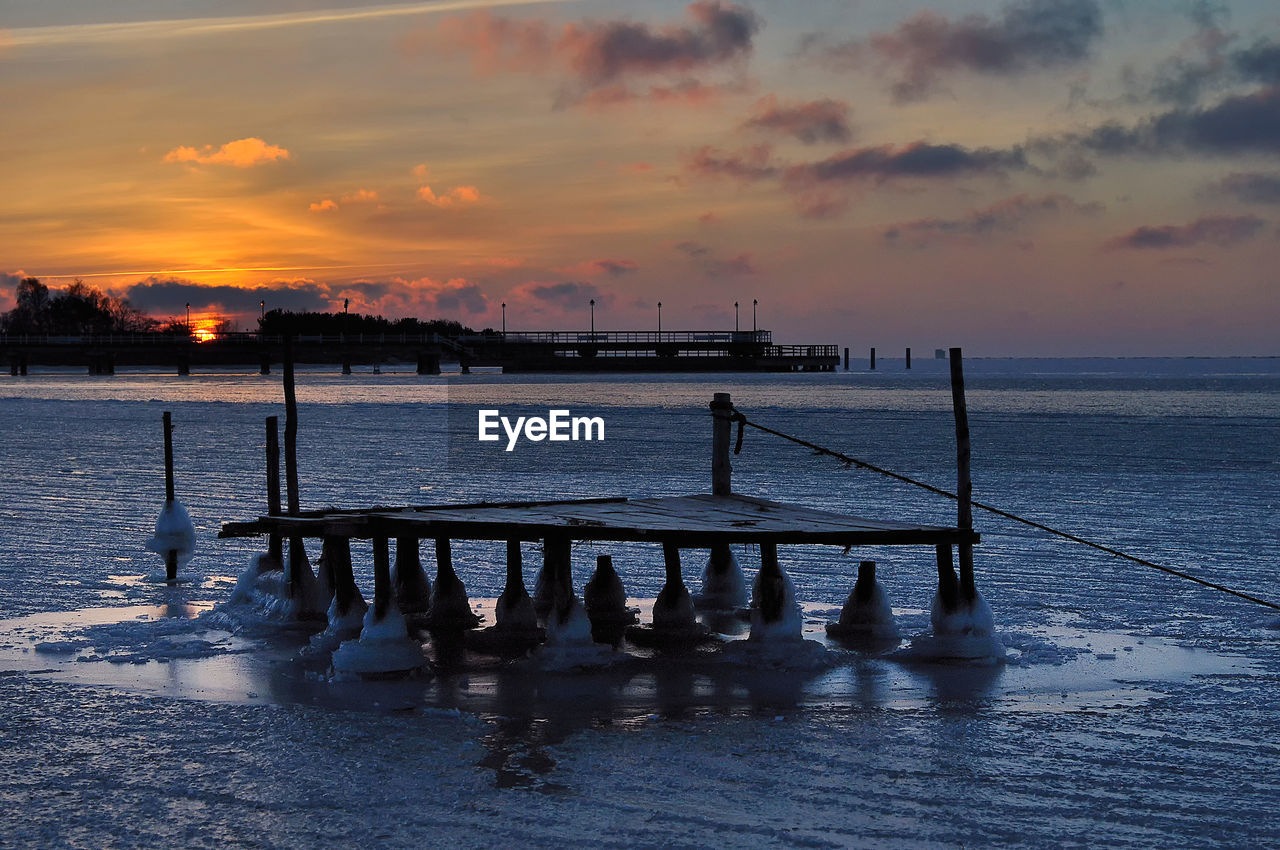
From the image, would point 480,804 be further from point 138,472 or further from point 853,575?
point 138,472

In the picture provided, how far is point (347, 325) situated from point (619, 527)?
175 meters

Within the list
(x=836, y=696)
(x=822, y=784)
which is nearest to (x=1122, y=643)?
(x=836, y=696)

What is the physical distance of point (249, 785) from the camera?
334 inches

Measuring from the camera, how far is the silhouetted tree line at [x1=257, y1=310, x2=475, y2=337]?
17500 centimetres

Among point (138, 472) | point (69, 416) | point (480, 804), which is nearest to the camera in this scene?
point (480, 804)

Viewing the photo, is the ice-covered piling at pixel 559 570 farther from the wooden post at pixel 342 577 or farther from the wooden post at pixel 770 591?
the wooden post at pixel 342 577

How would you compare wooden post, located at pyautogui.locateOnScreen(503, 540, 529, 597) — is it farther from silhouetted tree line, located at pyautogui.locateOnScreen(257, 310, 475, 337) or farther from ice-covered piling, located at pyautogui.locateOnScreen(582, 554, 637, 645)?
silhouetted tree line, located at pyautogui.locateOnScreen(257, 310, 475, 337)

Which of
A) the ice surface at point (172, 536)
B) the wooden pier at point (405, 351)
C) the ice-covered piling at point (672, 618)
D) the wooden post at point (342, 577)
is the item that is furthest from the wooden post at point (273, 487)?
the wooden pier at point (405, 351)

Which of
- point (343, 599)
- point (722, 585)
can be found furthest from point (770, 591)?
point (343, 599)

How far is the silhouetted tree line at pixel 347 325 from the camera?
175 meters

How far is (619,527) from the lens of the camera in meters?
11.8

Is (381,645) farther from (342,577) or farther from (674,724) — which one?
(674,724)

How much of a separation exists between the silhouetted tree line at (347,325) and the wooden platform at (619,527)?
15691 cm

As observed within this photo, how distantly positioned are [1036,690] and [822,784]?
10.5 ft
